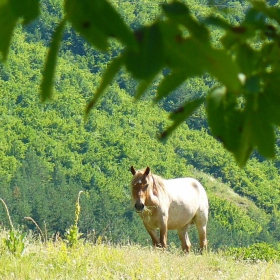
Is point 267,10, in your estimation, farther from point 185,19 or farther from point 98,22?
point 98,22

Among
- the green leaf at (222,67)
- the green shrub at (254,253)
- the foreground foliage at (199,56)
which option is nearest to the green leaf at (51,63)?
the foreground foliage at (199,56)

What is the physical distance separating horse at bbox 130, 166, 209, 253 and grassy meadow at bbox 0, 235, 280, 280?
167cm

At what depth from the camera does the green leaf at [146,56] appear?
1.06 meters

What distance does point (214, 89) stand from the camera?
1171mm

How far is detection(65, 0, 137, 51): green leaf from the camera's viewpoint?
106 cm

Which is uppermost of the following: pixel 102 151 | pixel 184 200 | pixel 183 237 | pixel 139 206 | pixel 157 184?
pixel 157 184

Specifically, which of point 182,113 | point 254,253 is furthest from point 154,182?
point 182,113

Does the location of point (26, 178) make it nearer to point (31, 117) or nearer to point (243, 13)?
point (31, 117)

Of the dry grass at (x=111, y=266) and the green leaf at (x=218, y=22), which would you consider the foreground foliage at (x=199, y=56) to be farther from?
the dry grass at (x=111, y=266)

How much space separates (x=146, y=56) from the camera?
107 centimetres

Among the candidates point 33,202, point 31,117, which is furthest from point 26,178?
point 31,117

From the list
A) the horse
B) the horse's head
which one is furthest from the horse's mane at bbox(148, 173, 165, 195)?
the horse's head

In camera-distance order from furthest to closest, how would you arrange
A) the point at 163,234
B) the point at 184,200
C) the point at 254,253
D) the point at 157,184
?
the point at 184,200, the point at 163,234, the point at 157,184, the point at 254,253

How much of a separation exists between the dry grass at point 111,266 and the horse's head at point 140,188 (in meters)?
1.55
